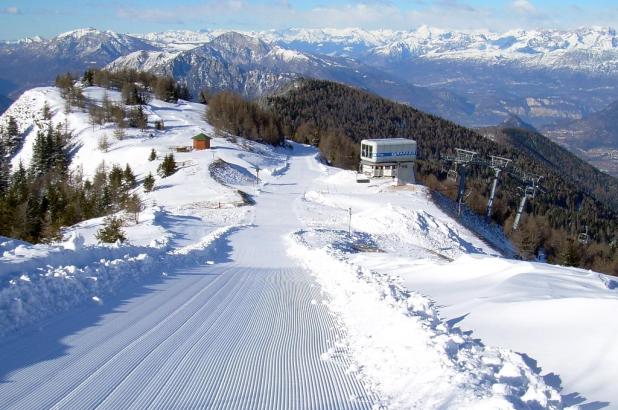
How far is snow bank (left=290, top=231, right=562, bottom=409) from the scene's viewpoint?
6.09 meters

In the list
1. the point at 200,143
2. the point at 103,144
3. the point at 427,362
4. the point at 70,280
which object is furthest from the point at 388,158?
the point at 427,362

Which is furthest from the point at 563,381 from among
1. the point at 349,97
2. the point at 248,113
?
the point at 349,97

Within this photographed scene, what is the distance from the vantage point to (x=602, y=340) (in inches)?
307

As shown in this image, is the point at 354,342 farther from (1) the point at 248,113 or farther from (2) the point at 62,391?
(1) the point at 248,113

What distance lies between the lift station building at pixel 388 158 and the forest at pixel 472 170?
741 cm

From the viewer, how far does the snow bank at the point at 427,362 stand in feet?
20.0

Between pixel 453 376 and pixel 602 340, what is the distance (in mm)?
2767

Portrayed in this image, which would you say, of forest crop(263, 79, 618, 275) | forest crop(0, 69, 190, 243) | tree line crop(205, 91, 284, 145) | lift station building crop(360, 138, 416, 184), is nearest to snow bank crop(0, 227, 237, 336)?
forest crop(0, 69, 190, 243)

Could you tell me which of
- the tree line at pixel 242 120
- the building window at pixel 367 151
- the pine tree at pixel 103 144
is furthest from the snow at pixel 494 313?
the tree line at pixel 242 120

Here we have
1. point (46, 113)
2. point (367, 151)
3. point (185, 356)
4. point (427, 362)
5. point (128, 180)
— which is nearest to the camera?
point (427, 362)

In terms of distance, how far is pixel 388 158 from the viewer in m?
66.9

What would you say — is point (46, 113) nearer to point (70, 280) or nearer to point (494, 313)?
point (70, 280)

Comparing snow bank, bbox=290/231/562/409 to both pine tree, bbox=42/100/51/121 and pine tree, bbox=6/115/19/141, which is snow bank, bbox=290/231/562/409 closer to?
pine tree, bbox=6/115/19/141

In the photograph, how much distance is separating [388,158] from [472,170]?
6051 cm
